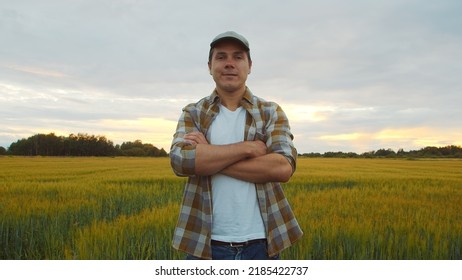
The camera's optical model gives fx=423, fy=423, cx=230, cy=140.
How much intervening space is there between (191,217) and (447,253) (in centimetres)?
309

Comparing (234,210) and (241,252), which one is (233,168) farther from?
(241,252)

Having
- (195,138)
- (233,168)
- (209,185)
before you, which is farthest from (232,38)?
(209,185)

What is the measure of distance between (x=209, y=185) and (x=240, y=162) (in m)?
0.23

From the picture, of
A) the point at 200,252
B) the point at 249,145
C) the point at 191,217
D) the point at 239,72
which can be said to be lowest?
the point at 200,252

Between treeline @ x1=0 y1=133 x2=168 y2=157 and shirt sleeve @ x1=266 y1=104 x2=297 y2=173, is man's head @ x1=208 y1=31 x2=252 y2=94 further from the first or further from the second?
treeline @ x1=0 y1=133 x2=168 y2=157

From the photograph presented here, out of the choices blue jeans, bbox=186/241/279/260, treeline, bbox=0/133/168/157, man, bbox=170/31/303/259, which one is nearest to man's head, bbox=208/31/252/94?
man, bbox=170/31/303/259

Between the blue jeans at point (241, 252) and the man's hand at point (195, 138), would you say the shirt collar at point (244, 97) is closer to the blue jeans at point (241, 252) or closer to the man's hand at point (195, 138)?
the man's hand at point (195, 138)

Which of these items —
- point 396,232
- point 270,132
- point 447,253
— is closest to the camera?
point 270,132

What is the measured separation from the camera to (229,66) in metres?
2.42

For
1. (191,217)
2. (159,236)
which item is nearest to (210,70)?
(191,217)

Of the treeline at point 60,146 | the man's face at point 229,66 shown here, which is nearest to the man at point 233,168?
the man's face at point 229,66

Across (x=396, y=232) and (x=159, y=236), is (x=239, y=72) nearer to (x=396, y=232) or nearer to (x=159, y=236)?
(x=159, y=236)

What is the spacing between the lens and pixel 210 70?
8.38ft

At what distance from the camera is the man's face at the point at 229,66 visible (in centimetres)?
243
